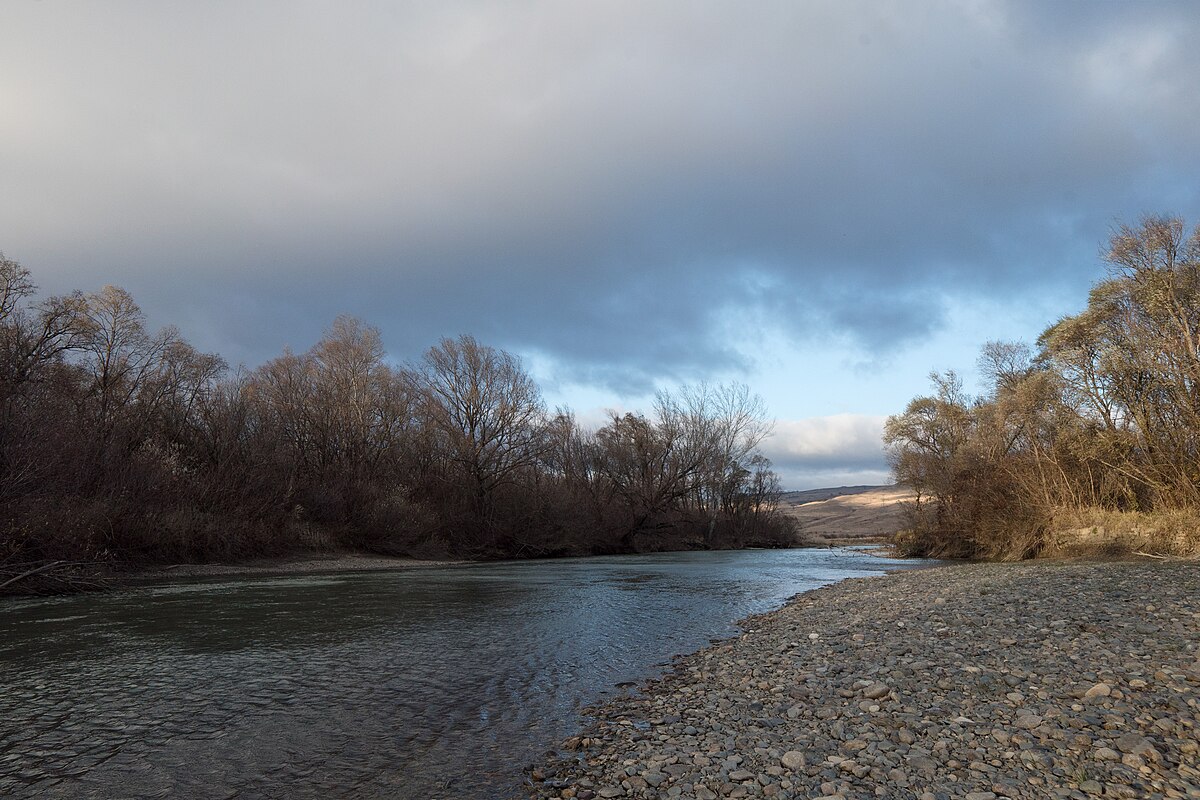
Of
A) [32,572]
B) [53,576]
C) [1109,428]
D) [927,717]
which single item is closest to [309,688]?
[927,717]

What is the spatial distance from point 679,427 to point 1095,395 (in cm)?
4510

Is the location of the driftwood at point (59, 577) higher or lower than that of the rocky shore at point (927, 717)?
higher

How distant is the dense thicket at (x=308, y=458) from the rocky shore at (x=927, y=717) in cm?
2360

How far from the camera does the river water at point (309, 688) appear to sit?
600 cm

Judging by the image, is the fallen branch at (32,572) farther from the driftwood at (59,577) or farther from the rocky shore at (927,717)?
the rocky shore at (927,717)

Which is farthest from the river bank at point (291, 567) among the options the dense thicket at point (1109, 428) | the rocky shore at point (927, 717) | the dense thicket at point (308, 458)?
the dense thicket at point (1109, 428)

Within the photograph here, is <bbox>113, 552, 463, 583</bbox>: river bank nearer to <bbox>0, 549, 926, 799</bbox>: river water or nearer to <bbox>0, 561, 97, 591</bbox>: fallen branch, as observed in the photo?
<bbox>0, 561, 97, 591</bbox>: fallen branch

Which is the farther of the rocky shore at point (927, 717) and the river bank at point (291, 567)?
the river bank at point (291, 567)

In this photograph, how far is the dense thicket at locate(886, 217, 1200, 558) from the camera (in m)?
22.3

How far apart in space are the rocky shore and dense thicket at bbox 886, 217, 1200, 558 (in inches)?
636

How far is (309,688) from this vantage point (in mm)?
9031

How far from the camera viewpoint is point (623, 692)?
875 cm

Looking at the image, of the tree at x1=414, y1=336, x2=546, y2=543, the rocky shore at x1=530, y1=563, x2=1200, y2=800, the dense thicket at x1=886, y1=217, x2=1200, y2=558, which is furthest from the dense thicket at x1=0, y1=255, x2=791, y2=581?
the dense thicket at x1=886, y1=217, x2=1200, y2=558

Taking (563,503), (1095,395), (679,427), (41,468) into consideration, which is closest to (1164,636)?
(1095,395)
